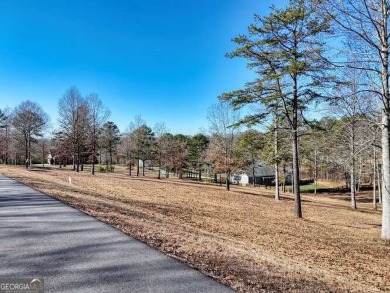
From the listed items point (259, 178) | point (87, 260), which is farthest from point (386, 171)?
point (259, 178)

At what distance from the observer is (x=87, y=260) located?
192 inches

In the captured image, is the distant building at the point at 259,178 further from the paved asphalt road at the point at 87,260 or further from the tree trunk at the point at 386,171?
the paved asphalt road at the point at 87,260

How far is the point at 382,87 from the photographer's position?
10.4 meters

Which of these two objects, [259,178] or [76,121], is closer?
Result: [76,121]

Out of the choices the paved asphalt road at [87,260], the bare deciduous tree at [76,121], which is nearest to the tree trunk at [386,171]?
the paved asphalt road at [87,260]

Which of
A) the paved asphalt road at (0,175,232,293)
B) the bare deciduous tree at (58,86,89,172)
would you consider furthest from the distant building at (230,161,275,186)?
the paved asphalt road at (0,175,232,293)

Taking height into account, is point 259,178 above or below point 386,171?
below

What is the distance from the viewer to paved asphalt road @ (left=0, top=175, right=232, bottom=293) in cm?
402

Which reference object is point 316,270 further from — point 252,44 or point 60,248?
point 252,44

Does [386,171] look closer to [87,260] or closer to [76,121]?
[87,260]

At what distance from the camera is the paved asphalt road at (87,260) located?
4.02 meters

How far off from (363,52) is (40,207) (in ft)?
40.3

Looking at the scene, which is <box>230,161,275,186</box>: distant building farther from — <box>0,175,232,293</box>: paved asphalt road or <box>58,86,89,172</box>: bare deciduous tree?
<box>0,175,232,293</box>: paved asphalt road

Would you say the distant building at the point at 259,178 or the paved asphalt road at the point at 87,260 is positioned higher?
the paved asphalt road at the point at 87,260
